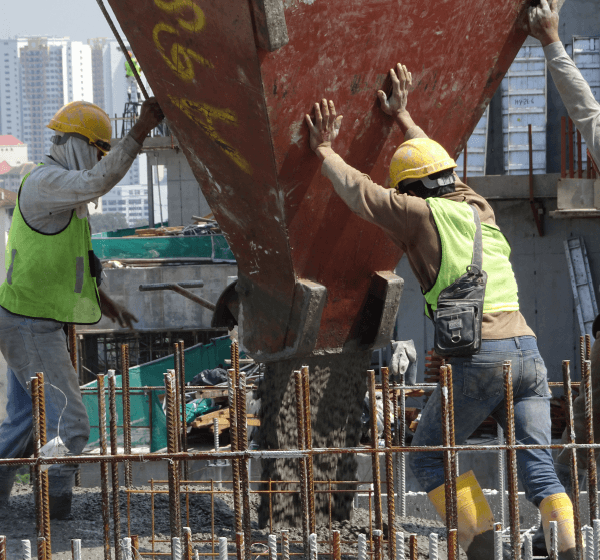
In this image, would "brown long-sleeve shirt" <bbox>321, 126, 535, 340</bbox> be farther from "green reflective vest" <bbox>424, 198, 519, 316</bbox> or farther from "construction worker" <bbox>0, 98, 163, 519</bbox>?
"construction worker" <bbox>0, 98, 163, 519</bbox>

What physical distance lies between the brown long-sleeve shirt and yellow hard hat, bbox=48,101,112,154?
1.52 metres

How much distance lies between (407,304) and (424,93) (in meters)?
8.73

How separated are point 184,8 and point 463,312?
1818 mm

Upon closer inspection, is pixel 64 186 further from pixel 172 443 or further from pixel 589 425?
pixel 589 425

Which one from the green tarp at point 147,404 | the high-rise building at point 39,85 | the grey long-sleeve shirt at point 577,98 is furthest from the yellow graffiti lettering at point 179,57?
the high-rise building at point 39,85

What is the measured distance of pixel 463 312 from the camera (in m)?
3.71

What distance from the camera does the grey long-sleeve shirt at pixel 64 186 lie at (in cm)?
Answer: 433

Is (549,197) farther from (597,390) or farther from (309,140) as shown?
(309,140)

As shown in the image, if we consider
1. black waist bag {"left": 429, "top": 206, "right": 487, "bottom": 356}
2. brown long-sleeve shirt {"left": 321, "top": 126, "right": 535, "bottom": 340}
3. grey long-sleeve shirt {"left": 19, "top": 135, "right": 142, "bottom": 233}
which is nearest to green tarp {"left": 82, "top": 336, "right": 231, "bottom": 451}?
grey long-sleeve shirt {"left": 19, "top": 135, "right": 142, "bottom": 233}

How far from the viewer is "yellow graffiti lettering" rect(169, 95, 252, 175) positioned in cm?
389

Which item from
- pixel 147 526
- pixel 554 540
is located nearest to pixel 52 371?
pixel 147 526

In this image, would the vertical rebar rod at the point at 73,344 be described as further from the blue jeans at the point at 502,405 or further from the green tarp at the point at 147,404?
the green tarp at the point at 147,404

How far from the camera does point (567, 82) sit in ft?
13.1

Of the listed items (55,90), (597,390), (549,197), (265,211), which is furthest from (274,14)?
(55,90)
